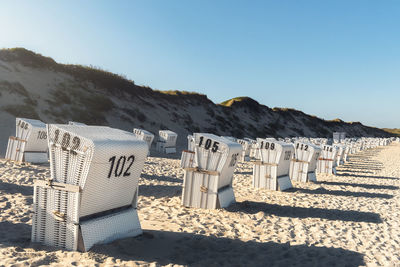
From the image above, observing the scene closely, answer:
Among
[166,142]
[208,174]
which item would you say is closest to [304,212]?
[208,174]

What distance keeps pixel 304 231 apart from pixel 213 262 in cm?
303

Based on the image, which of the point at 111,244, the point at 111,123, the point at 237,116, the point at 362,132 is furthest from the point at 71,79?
the point at 362,132

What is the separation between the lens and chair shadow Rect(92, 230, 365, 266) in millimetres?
5035

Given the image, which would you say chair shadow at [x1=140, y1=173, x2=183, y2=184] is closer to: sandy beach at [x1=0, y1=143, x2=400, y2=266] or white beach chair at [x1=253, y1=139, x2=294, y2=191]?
sandy beach at [x1=0, y1=143, x2=400, y2=266]

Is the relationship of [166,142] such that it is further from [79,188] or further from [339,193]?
[79,188]

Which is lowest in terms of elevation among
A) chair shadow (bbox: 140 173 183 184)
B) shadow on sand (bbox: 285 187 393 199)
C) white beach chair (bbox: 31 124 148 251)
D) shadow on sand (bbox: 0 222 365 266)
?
shadow on sand (bbox: 0 222 365 266)

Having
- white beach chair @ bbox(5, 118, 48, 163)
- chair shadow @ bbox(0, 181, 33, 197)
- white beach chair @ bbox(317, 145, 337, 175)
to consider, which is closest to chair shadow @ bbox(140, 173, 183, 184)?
chair shadow @ bbox(0, 181, 33, 197)

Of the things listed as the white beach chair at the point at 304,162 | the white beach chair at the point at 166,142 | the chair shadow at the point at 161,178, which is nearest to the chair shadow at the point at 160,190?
the chair shadow at the point at 161,178

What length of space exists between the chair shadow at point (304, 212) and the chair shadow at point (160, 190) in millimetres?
2364

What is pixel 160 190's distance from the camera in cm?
1080

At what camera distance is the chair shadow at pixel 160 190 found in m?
10.1

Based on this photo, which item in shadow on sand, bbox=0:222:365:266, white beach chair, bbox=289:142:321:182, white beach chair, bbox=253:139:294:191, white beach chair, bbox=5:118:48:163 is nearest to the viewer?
shadow on sand, bbox=0:222:365:266

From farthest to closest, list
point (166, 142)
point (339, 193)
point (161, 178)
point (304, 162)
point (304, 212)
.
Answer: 1. point (166, 142)
2. point (304, 162)
3. point (161, 178)
4. point (339, 193)
5. point (304, 212)

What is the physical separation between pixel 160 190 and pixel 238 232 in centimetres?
470
